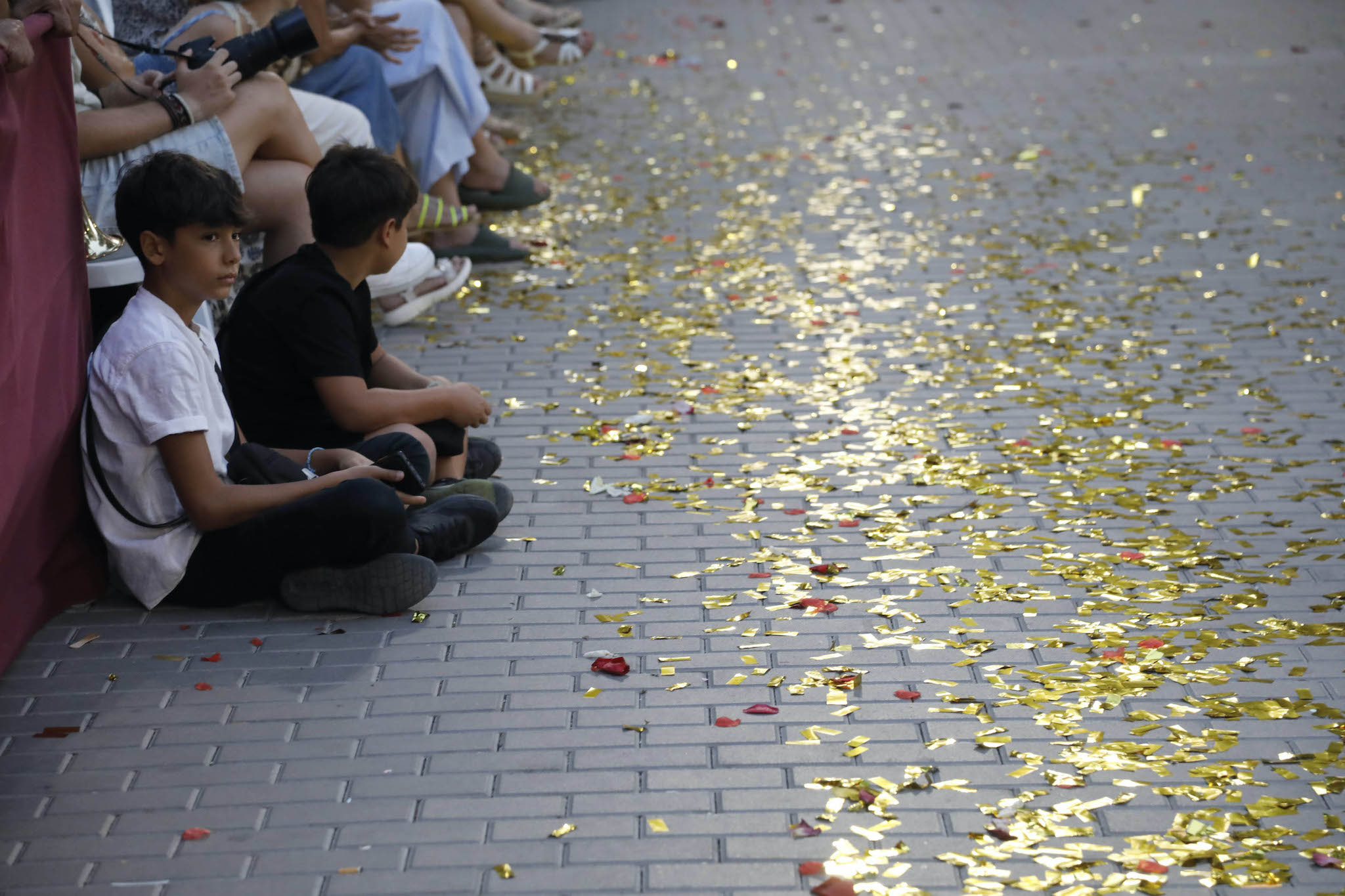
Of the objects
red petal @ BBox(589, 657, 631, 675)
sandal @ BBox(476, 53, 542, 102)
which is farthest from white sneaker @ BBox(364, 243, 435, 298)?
sandal @ BBox(476, 53, 542, 102)

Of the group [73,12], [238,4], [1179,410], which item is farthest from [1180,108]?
[73,12]

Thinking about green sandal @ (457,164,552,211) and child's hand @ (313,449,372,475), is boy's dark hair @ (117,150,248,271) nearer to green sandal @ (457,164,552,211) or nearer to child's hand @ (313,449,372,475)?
child's hand @ (313,449,372,475)

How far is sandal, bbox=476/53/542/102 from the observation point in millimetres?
8125

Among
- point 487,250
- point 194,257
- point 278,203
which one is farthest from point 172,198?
point 487,250

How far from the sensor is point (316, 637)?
3.40m

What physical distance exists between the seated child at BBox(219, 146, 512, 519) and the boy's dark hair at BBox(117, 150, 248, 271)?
16.4 inches

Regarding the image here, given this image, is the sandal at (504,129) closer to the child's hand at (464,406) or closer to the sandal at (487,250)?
the sandal at (487,250)

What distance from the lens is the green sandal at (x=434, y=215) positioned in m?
5.98

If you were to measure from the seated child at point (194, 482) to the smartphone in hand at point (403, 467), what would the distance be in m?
0.09

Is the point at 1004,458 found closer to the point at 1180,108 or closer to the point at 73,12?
the point at 73,12

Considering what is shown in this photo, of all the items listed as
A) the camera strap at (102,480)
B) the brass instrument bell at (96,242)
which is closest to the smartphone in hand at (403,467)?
the camera strap at (102,480)

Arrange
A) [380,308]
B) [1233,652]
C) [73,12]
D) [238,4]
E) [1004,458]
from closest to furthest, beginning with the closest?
[1233,652]
[73,12]
[1004,458]
[238,4]
[380,308]

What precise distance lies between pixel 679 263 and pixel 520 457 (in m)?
2.17

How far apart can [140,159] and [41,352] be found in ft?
3.53
